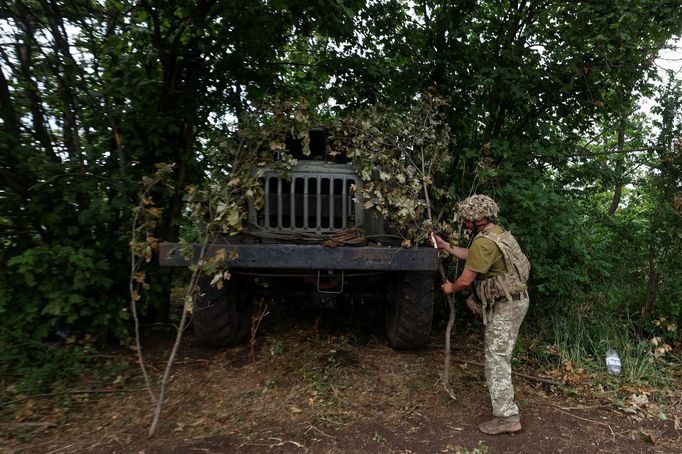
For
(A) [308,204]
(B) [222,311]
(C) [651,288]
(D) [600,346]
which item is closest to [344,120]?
(A) [308,204]

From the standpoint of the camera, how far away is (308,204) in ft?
13.0

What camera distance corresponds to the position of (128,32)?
15.1ft

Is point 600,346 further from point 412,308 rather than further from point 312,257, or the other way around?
point 312,257

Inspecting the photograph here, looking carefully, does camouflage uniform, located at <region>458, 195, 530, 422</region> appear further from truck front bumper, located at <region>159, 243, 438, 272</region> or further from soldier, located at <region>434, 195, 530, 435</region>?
truck front bumper, located at <region>159, 243, 438, 272</region>

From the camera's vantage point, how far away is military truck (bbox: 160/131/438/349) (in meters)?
3.31

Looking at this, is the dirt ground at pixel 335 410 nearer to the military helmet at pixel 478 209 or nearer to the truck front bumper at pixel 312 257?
the truck front bumper at pixel 312 257

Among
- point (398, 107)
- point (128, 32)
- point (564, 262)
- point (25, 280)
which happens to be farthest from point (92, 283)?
point (564, 262)

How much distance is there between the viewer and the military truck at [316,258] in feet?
10.9

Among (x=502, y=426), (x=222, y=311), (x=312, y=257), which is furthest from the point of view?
(x=222, y=311)

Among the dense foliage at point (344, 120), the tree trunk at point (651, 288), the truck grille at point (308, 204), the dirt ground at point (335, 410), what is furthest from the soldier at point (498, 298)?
the tree trunk at point (651, 288)

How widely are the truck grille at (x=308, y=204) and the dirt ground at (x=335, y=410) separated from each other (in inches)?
47.9

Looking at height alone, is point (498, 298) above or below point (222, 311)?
above

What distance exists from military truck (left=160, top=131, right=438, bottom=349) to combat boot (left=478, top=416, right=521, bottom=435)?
1087mm

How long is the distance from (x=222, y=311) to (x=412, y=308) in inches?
65.7
